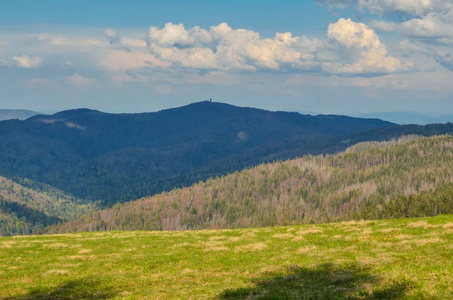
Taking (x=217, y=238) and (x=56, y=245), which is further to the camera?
(x=217, y=238)

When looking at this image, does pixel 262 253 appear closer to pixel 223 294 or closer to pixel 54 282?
pixel 223 294

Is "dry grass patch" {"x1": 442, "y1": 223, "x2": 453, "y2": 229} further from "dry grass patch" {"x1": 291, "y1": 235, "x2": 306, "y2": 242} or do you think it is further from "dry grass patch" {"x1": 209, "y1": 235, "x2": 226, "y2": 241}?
"dry grass patch" {"x1": 209, "y1": 235, "x2": 226, "y2": 241}

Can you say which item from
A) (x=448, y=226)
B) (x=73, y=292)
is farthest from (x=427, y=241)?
(x=73, y=292)

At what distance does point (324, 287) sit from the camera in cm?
3084

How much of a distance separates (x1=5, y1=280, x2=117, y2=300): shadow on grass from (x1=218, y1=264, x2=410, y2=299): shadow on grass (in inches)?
398

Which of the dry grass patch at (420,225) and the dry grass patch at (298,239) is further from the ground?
the dry grass patch at (420,225)

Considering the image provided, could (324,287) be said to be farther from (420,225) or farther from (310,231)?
(420,225)

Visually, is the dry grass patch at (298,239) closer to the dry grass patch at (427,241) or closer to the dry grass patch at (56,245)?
the dry grass patch at (427,241)

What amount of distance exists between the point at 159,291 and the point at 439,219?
42624 mm

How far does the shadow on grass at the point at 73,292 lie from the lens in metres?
33.8

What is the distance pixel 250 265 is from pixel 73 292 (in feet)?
51.8

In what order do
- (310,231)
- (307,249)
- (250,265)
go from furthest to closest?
(310,231) < (307,249) < (250,265)

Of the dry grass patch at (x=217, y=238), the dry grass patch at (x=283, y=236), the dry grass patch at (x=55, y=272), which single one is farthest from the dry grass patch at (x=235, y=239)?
the dry grass patch at (x=55, y=272)

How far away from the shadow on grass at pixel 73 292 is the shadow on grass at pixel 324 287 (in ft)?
33.2
